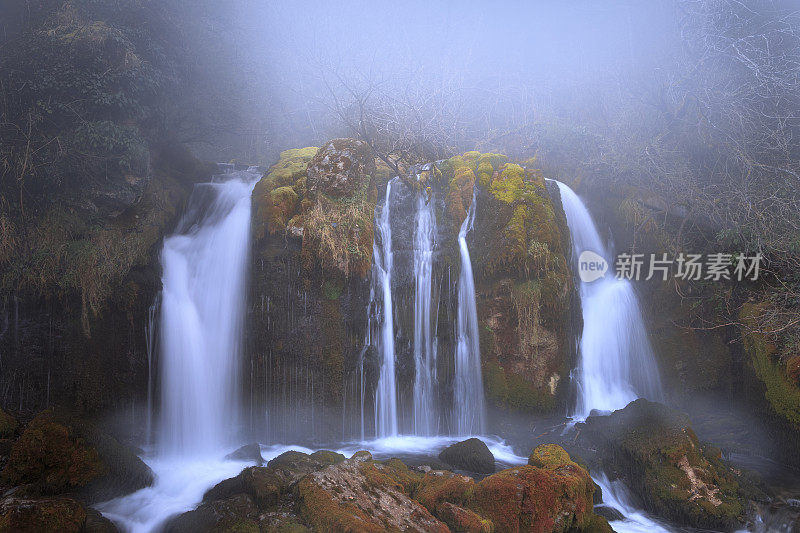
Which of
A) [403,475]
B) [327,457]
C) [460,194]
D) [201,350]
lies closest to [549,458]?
[403,475]

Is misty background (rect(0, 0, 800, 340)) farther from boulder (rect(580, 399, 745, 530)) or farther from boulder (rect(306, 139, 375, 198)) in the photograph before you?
boulder (rect(580, 399, 745, 530))

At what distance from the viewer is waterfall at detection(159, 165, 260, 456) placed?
695cm

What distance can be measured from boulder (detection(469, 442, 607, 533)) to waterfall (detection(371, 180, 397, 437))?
120 inches

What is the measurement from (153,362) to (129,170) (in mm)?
3877

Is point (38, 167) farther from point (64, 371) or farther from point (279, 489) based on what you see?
point (279, 489)

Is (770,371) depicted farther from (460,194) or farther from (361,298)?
(361,298)

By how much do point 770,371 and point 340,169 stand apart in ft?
26.3

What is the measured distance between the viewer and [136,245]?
787 cm

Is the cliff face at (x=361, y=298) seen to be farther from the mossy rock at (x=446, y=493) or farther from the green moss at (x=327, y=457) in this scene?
the mossy rock at (x=446, y=493)

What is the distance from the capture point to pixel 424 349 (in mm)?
7617

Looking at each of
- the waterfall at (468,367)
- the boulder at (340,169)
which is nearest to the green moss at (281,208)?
the boulder at (340,169)

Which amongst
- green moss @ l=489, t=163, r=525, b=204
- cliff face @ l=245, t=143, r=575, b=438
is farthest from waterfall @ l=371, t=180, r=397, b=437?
green moss @ l=489, t=163, r=525, b=204

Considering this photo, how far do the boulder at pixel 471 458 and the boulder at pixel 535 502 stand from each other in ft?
3.99

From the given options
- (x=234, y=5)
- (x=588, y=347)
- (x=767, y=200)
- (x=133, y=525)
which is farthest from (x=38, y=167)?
(x=767, y=200)
